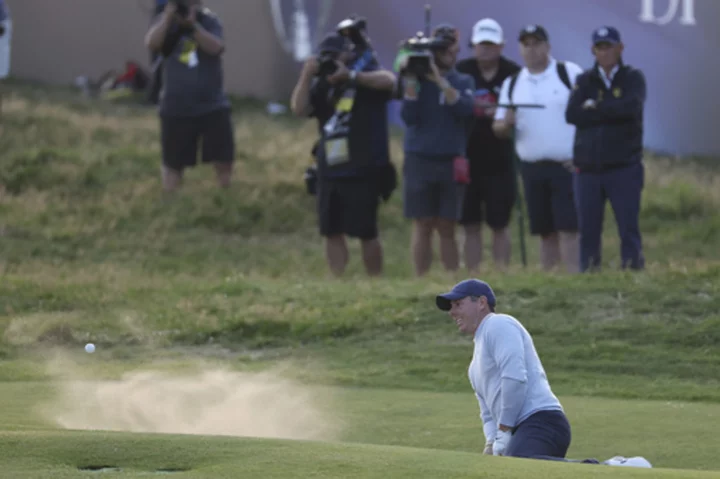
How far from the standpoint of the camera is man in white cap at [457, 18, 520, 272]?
1438 centimetres

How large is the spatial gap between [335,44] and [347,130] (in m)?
0.78

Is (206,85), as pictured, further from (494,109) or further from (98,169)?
(494,109)

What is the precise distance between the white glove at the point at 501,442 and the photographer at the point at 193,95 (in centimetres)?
1002

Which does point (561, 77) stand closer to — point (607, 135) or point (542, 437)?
point (607, 135)

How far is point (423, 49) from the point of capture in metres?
13.6

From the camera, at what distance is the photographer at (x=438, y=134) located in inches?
536

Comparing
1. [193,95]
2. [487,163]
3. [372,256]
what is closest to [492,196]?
[487,163]

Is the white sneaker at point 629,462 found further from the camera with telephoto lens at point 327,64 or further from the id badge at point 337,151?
the camera with telephoto lens at point 327,64

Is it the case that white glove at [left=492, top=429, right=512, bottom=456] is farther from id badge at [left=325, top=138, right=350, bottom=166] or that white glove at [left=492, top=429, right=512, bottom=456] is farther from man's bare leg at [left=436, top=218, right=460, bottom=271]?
id badge at [left=325, top=138, right=350, bottom=166]

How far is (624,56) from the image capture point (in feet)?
69.5

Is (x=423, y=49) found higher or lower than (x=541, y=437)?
higher

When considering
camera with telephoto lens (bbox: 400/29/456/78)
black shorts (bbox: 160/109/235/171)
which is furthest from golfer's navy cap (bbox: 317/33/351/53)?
black shorts (bbox: 160/109/235/171)

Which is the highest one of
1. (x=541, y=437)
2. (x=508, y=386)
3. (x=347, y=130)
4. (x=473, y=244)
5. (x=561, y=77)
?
(x=561, y=77)

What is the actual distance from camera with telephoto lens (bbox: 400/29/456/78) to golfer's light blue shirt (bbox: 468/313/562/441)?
6.11 metres
